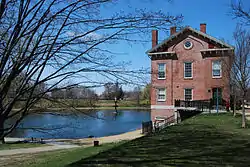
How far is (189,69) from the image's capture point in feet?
109

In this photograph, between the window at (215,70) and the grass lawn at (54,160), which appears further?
the window at (215,70)

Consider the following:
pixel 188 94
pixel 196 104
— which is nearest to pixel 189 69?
pixel 188 94

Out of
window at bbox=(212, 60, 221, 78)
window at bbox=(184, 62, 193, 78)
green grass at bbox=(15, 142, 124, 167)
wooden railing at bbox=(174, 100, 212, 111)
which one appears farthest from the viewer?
window at bbox=(184, 62, 193, 78)

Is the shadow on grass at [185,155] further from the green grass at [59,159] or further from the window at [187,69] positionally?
the window at [187,69]

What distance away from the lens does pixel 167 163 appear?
8.52 meters

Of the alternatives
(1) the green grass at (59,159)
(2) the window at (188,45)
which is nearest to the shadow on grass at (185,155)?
(1) the green grass at (59,159)

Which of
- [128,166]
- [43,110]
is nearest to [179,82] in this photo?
[128,166]

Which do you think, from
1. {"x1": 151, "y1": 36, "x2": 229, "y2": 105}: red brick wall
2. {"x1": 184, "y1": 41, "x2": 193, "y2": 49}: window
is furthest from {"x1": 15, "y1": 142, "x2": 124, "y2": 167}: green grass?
{"x1": 184, "y1": 41, "x2": 193, "y2": 49}: window

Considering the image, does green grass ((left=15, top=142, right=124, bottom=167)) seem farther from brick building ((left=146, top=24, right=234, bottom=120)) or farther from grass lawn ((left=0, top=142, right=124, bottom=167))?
brick building ((left=146, top=24, right=234, bottom=120))

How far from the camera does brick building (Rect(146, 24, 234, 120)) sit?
31547 mm

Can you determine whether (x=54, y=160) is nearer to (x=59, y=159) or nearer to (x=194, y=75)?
(x=59, y=159)

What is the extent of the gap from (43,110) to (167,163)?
16.7 ft

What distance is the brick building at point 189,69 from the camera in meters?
31.5

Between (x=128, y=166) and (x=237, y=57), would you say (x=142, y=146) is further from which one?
(x=237, y=57)
